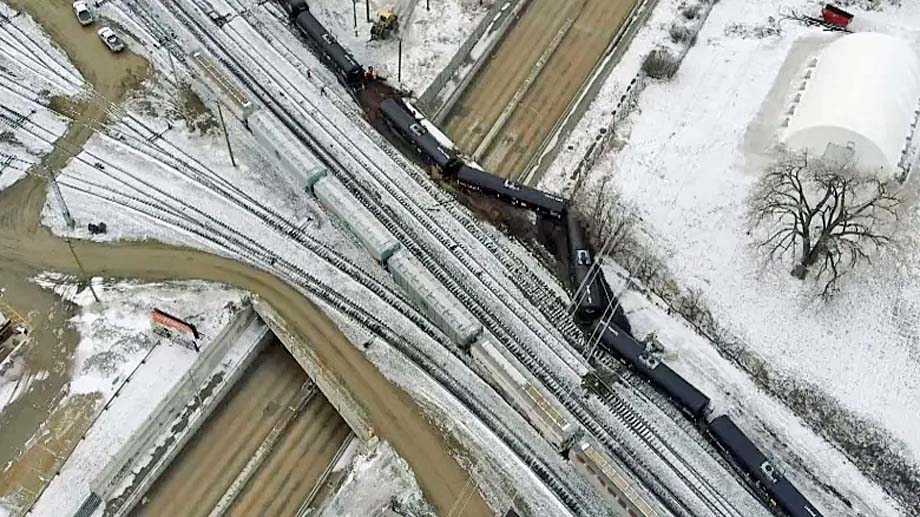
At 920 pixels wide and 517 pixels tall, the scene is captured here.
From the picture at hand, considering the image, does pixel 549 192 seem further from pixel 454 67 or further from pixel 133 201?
pixel 133 201

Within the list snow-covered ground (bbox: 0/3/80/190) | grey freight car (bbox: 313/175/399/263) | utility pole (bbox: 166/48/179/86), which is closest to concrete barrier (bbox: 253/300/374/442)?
grey freight car (bbox: 313/175/399/263)

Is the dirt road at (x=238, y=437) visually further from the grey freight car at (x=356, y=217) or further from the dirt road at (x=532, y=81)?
the dirt road at (x=532, y=81)

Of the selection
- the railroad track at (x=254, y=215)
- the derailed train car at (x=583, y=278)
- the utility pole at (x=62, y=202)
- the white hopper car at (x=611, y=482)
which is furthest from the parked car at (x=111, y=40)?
the white hopper car at (x=611, y=482)

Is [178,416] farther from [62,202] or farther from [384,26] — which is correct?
[384,26]

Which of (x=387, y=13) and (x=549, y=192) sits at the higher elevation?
(x=387, y=13)

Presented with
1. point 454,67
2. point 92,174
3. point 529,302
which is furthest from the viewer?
point 454,67

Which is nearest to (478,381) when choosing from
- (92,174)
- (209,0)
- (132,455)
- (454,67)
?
(132,455)

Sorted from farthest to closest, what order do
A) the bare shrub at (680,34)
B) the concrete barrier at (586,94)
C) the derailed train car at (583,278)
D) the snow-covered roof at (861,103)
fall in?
the bare shrub at (680,34)
the concrete barrier at (586,94)
the snow-covered roof at (861,103)
the derailed train car at (583,278)

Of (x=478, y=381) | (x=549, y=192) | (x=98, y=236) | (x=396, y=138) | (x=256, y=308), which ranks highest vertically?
(x=98, y=236)
